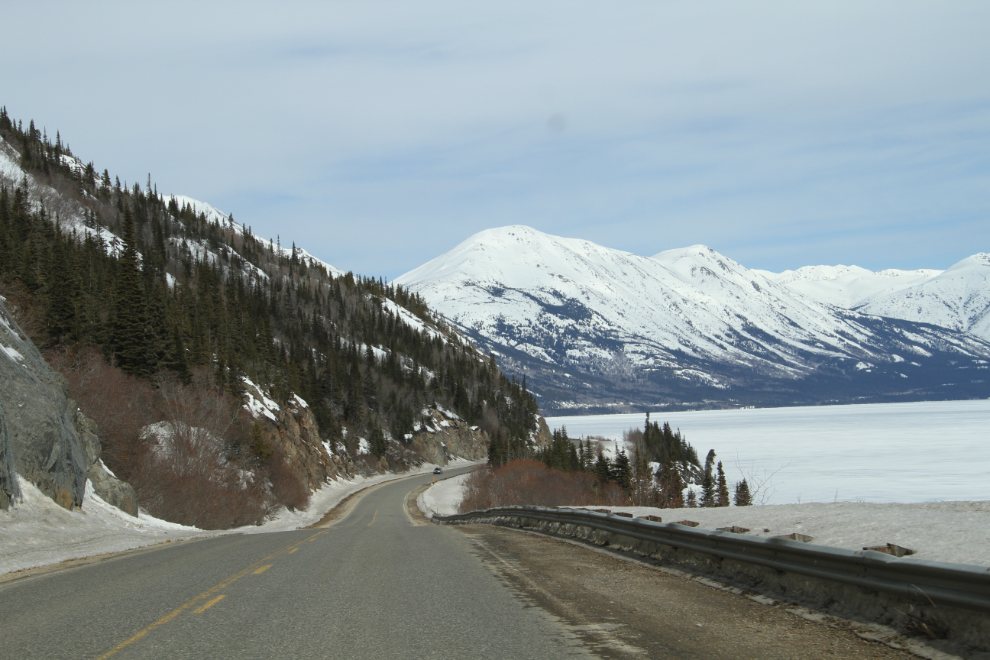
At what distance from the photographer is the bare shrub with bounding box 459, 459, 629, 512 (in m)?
61.1

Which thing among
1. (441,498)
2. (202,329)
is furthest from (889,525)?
(202,329)

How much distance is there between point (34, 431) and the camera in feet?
71.5

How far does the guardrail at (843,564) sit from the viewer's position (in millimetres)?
6020

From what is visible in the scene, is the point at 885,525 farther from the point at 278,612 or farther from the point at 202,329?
the point at 202,329

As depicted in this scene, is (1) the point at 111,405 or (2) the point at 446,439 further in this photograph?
(2) the point at 446,439

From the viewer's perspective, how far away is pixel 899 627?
6766 millimetres

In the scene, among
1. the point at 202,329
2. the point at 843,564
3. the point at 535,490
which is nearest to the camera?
the point at 843,564

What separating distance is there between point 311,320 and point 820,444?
113258 mm

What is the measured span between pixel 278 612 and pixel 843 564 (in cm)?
619

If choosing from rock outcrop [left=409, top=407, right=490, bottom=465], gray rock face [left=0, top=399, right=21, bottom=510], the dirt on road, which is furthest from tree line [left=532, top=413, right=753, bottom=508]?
gray rock face [left=0, top=399, right=21, bottom=510]

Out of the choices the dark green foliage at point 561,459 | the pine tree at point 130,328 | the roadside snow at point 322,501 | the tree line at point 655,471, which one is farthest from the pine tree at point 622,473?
the pine tree at point 130,328

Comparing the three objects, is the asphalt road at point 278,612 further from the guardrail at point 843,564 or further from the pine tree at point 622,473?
the pine tree at point 622,473

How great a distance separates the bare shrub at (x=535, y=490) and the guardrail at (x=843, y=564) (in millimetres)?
43041

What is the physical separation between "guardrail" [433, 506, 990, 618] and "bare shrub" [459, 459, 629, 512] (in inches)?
1695
